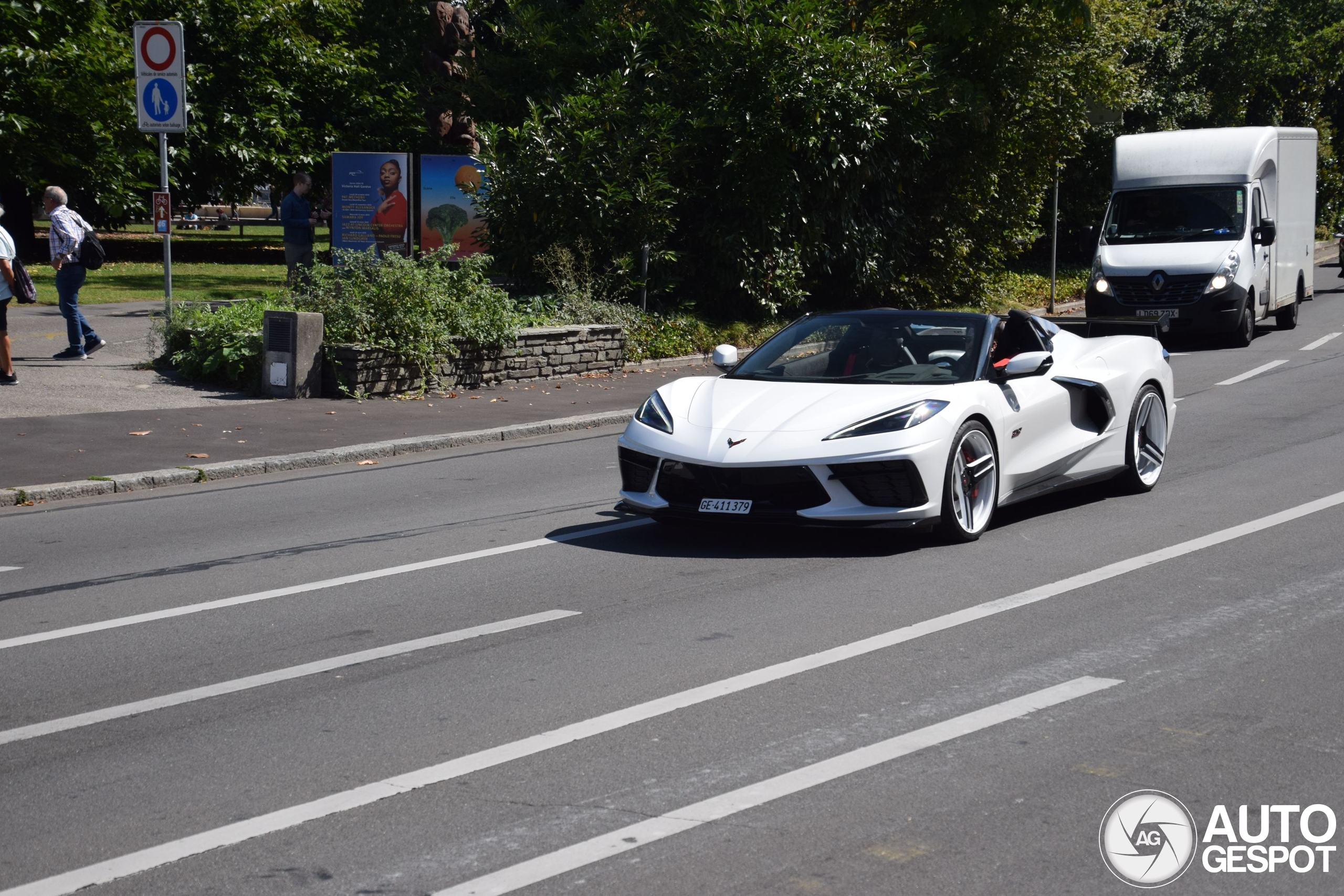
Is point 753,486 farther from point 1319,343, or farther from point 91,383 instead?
point 1319,343

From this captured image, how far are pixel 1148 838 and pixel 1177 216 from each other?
20289 millimetres

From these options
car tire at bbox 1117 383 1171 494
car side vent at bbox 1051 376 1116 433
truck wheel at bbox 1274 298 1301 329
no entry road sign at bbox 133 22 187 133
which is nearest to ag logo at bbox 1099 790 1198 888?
car side vent at bbox 1051 376 1116 433

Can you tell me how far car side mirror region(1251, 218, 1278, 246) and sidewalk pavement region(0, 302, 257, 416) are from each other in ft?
50.2

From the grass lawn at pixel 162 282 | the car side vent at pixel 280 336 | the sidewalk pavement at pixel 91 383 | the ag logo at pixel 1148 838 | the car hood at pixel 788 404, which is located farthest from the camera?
the grass lawn at pixel 162 282

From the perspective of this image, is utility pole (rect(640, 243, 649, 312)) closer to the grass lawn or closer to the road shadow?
the grass lawn

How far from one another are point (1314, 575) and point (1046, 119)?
1866 centimetres

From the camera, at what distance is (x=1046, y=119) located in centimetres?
2491

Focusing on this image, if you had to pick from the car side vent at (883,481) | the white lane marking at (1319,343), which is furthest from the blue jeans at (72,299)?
the white lane marking at (1319,343)

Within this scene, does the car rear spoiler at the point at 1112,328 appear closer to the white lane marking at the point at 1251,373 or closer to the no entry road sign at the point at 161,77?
the white lane marking at the point at 1251,373

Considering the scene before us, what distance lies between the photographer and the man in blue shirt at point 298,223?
21.5 meters

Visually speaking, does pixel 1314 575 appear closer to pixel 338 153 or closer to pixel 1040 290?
pixel 338 153

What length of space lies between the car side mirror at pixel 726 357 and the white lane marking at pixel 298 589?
111cm

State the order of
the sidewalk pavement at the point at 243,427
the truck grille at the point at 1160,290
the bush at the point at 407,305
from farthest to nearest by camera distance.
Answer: the truck grille at the point at 1160,290, the bush at the point at 407,305, the sidewalk pavement at the point at 243,427

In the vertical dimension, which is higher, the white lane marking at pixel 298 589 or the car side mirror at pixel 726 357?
the car side mirror at pixel 726 357
